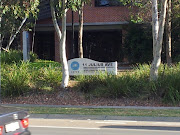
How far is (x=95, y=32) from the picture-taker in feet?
99.9

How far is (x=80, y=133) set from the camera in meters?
7.52

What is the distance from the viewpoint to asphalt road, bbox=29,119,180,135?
7.64m

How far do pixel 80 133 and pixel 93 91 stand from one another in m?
5.32

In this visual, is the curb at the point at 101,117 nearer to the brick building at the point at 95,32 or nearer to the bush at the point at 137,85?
the bush at the point at 137,85

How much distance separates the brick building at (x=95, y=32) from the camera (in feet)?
83.8

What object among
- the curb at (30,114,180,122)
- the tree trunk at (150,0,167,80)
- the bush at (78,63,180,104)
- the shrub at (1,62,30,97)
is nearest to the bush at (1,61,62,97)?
the shrub at (1,62,30,97)

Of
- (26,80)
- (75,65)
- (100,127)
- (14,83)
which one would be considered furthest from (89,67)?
(100,127)

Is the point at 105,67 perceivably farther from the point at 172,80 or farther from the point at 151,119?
the point at 151,119

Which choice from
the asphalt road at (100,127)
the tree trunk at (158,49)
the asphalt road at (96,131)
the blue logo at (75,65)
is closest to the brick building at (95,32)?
the blue logo at (75,65)

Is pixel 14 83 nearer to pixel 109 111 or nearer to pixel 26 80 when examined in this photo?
pixel 26 80

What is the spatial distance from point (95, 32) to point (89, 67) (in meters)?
16.7

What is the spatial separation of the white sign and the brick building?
10.5m

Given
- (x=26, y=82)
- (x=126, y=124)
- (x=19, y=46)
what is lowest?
(x=126, y=124)

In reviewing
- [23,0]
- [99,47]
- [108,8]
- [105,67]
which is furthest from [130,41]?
[23,0]
